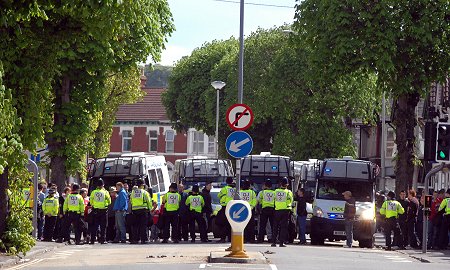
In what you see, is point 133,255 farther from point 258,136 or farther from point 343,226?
point 258,136

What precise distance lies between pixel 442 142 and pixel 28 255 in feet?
35.1

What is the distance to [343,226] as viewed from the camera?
122 feet

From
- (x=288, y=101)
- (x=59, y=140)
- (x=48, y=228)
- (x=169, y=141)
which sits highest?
(x=288, y=101)

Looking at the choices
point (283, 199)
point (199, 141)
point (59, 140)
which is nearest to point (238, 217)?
point (283, 199)

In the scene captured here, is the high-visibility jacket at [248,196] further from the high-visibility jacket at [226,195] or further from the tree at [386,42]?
the tree at [386,42]

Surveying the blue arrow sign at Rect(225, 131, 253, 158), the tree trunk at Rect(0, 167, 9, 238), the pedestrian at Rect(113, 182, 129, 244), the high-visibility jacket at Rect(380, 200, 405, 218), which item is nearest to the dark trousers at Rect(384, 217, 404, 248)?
the high-visibility jacket at Rect(380, 200, 405, 218)

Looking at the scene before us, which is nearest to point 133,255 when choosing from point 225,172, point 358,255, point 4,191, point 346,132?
point 4,191

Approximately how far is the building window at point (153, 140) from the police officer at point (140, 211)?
241ft

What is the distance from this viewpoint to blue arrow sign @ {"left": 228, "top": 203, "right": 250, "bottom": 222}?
25328 mm

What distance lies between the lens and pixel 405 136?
42.9 meters

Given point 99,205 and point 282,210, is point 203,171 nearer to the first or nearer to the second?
point 99,205

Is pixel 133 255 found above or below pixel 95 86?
below

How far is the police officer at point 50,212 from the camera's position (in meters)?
35.7

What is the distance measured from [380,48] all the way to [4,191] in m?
16.8
